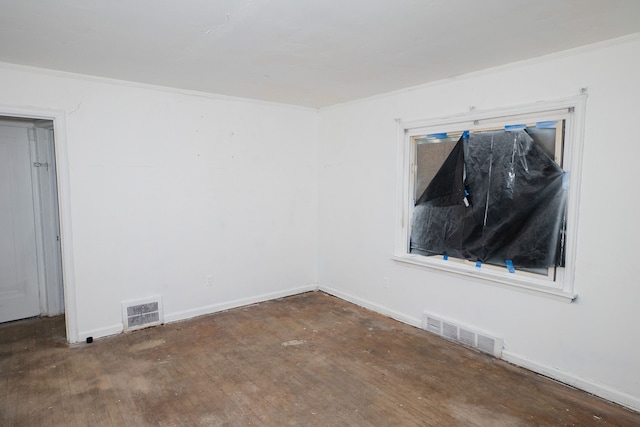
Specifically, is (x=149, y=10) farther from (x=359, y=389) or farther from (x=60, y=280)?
(x=60, y=280)

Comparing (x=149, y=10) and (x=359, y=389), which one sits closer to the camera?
(x=149, y=10)

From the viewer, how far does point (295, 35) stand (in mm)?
2293

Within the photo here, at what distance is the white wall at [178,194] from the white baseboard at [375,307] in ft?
1.18

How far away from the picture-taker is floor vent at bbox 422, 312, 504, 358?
3080mm

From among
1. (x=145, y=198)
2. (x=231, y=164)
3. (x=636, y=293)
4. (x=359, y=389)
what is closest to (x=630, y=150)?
(x=636, y=293)

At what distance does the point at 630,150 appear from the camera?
7.75 feet

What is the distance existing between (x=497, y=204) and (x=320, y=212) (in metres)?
2.26

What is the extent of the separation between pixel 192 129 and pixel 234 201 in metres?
0.88

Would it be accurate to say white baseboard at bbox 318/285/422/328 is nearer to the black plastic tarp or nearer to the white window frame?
the white window frame

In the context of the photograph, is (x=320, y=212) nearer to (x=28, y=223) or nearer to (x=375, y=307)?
(x=375, y=307)

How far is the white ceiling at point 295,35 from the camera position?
1.92 m

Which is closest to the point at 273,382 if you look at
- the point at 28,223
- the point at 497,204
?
the point at 497,204

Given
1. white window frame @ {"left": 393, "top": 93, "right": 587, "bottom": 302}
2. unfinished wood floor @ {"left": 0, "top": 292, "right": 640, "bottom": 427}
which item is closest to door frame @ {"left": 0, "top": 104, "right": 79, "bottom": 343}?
unfinished wood floor @ {"left": 0, "top": 292, "right": 640, "bottom": 427}

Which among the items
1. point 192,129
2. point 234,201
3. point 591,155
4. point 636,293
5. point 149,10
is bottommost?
point 636,293
